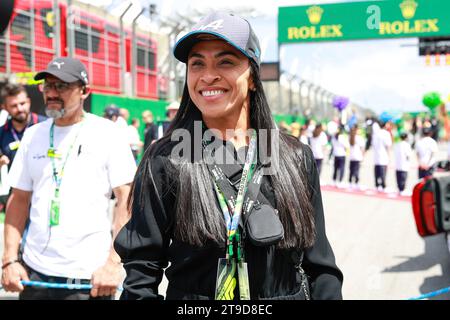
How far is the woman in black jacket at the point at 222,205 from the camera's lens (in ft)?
4.75

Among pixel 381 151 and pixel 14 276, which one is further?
pixel 381 151

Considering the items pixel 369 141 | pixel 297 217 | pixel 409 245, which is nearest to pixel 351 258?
pixel 409 245

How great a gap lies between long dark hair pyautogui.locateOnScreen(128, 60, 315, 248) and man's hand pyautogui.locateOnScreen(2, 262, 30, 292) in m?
1.38

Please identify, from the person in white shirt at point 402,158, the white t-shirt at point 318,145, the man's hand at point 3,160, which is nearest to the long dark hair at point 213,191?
the man's hand at point 3,160

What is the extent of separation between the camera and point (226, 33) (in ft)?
4.85

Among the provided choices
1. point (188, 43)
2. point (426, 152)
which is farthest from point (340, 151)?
point (188, 43)

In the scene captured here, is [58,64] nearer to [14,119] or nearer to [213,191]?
[213,191]

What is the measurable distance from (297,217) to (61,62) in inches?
72.1

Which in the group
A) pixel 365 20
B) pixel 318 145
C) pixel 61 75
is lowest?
pixel 318 145

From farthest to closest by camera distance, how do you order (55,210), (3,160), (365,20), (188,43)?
(365,20) → (3,160) → (55,210) → (188,43)

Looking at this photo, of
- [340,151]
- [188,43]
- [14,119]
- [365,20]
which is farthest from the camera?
[365,20]

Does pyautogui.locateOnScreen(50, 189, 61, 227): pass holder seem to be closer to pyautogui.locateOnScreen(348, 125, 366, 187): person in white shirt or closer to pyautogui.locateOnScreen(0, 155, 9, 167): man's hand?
pyautogui.locateOnScreen(0, 155, 9, 167): man's hand

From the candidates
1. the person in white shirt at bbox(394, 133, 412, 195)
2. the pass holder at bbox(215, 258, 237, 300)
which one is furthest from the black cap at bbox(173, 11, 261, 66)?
the person in white shirt at bbox(394, 133, 412, 195)

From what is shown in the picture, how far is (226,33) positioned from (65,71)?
5.09ft
